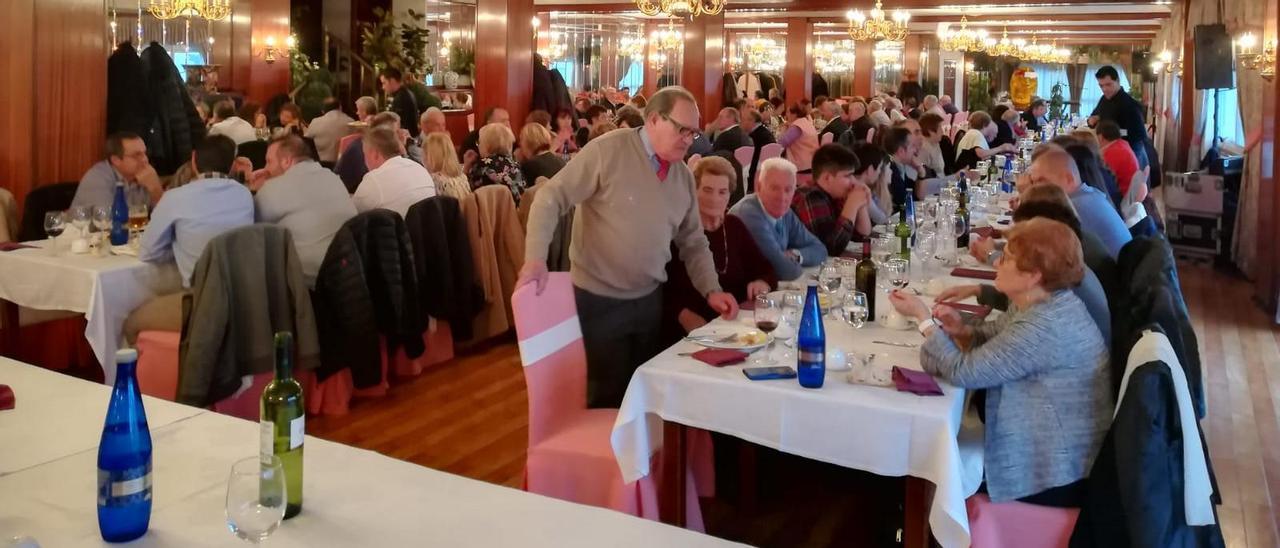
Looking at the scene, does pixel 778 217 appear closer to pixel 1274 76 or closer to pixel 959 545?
pixel 959 545

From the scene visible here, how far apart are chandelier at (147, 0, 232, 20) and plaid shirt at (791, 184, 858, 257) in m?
7.34

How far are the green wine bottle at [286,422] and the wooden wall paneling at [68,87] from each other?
14.9 ft

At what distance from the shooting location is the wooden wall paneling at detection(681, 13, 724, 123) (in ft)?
47.1

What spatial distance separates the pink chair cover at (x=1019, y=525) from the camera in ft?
8.25

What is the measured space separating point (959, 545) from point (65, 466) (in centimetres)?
186

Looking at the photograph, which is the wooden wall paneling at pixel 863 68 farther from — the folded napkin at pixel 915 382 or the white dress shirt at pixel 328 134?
the folded napkin at pixel 915 382

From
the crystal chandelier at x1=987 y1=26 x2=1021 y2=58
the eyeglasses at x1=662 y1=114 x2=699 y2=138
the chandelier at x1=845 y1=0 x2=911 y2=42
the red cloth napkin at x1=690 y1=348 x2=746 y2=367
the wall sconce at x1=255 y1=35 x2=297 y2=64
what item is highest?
the crystal chandelier at x1=987 y1=26 x2=1021 y2=58

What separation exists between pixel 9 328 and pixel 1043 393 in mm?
4356

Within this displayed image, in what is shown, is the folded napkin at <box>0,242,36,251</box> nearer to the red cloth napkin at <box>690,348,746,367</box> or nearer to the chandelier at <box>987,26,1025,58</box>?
the red cloth napkin at <box>690,348,746,367</box>

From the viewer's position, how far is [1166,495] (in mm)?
2252

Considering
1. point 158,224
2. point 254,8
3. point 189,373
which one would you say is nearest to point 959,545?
point 189,373

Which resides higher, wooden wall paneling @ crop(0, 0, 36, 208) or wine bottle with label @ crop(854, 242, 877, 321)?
wooden wall paneling @ crop(0, 0, 36, 208)

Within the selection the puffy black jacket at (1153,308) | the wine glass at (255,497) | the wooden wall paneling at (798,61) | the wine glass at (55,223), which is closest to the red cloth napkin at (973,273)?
the puffy black jacket at (1153,308)

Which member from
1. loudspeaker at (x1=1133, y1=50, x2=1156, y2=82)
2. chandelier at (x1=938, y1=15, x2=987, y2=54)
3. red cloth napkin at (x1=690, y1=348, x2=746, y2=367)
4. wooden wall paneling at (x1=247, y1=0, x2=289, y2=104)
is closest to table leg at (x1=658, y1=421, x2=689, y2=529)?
red cloth napkin at (x1=690, y1=348, x2=746, y2=367)
